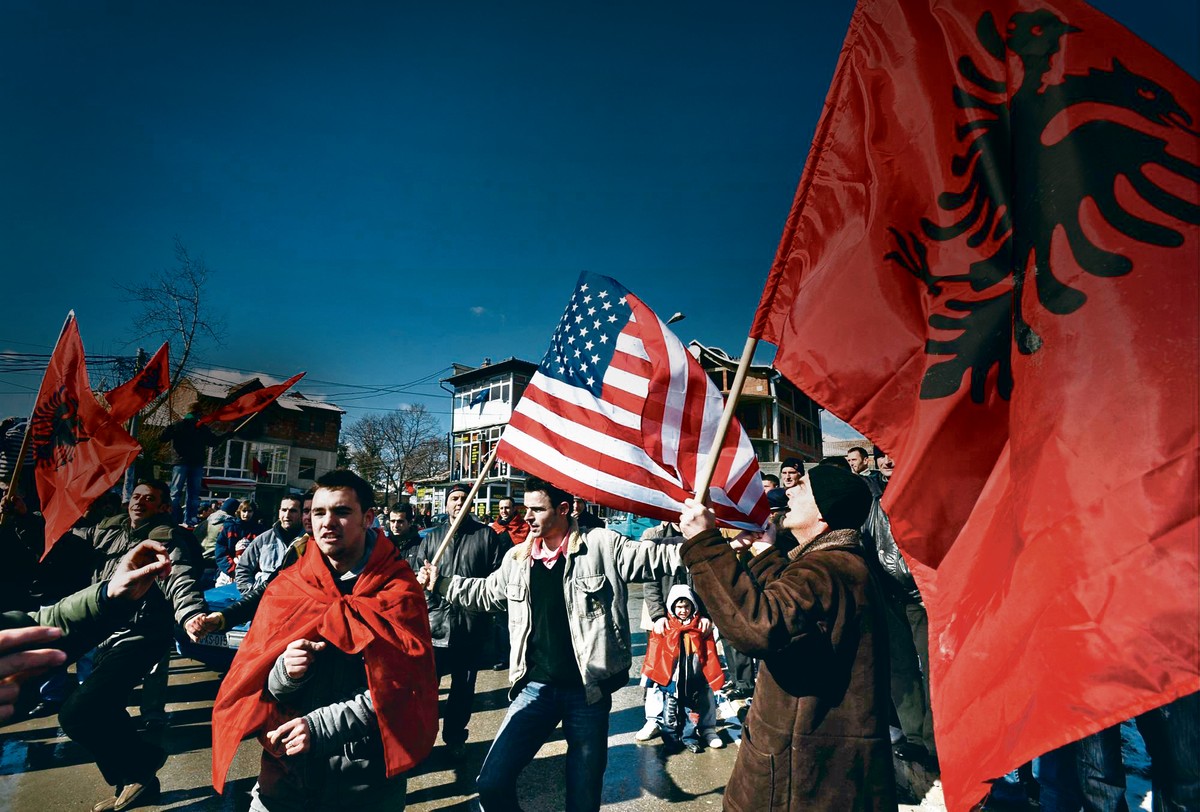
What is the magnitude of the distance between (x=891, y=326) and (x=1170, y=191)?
28.6 inches

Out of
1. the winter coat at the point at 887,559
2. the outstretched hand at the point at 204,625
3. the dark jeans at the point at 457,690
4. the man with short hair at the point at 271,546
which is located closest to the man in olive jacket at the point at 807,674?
the winter coat at the point at 887,559

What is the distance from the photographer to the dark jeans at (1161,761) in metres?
2.57

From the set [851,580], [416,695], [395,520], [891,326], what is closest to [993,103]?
[891,326]

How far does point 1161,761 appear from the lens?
2732mm

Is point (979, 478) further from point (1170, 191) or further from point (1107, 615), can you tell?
point (1170, 191)

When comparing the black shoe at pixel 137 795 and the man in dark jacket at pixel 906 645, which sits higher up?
the man in dark jacket at pixel 906 645

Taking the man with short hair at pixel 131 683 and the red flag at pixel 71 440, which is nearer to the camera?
the man with short hair at pixel 131 683

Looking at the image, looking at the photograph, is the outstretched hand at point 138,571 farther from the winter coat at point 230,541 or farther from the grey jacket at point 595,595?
the winter coat at point 230,541

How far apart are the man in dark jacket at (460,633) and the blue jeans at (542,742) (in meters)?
1.27

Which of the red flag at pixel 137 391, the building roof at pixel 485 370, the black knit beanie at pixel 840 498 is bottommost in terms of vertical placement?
the black knit beanie at pixel 840 498

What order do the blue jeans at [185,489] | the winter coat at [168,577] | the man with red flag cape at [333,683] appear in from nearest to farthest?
1. the man with red flag cape at [333,683]
2. the winter coat at [168,577]
3. the blue jeans at [185,489]

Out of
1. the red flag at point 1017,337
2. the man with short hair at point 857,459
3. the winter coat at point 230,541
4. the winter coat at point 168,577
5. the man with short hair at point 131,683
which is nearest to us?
the red flag at point 1017,337

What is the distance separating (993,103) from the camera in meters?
1.86

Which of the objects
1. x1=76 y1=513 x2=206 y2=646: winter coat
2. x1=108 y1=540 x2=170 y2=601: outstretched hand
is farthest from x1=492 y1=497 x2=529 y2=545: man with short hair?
x1=108 y1=540 x2=170 y2=601: outstretched hand
